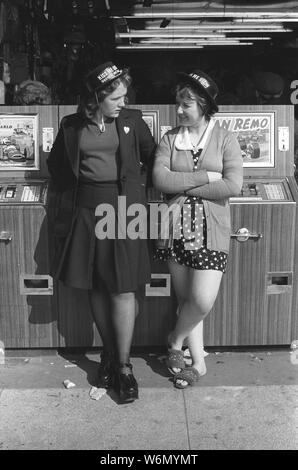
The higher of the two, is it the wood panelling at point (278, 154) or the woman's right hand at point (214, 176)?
the wood panelling at point (278, 154)

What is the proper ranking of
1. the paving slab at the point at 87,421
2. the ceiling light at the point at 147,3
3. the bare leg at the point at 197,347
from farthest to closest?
1. the ceiling light at the point at 147,3
2. the bare leg at the point at 197,347
3. the paving slab at the point at 87,421

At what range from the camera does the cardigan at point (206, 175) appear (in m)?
3.31

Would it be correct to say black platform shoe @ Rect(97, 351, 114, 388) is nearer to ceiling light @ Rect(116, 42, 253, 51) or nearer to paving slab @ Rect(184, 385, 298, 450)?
paving slab @ Rect(184, 385, 298, 450)

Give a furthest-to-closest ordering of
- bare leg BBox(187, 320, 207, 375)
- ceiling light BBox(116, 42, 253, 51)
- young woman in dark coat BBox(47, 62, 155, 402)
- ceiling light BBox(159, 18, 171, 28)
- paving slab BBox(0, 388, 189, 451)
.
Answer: ceiling light BBox(116, 42, 253, 51), ceiling light BBox(159, 18, 171, 28), bare leg BBox(187, 320, 207, 375), young woman in dark coat BBox(47, 62, 155, 402), paving slab BBox(0, 388, 189, 451)

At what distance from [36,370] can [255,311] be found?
4.53 ft

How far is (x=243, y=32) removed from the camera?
7770 millimetres

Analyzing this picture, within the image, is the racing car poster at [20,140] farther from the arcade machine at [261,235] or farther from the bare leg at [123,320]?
the arcade machine at [261,235]

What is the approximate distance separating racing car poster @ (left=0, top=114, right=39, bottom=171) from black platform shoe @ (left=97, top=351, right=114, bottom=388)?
119 cm

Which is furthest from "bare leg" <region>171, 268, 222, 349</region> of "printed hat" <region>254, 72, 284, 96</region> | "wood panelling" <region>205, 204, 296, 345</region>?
"printed hat" <region>254, 72, 284, 96</region>

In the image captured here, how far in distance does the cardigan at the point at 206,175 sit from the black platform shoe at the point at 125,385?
0.83 meters

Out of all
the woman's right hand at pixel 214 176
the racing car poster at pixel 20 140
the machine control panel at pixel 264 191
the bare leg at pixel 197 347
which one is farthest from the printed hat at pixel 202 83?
the bare leg at pixel 197 347

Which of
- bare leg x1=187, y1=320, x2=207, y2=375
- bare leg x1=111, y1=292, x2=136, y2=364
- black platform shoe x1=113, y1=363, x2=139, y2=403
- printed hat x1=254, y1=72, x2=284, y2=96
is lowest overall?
black platform shoe x1=113, y1=363, x2=139, y2=403

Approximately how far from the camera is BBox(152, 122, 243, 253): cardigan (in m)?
3.31

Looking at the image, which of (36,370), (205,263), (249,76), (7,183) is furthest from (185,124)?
(249,76)
